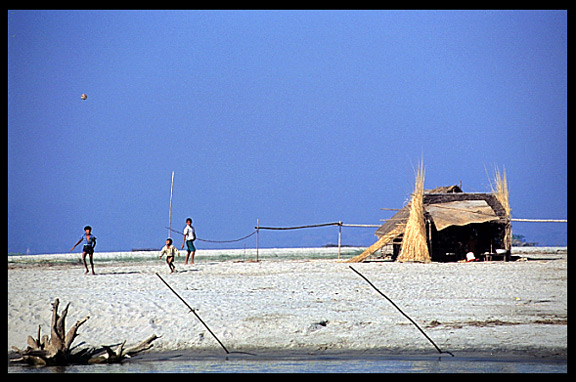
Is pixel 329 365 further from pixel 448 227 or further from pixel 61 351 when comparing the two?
pixel 448 227

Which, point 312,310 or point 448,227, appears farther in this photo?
point 448,227

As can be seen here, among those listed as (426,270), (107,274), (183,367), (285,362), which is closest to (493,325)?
(285,362)

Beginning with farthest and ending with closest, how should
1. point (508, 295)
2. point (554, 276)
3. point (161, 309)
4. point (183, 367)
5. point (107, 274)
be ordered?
point (107, 274) → point (554, 276) → point (508, 295) → point (161, 309) → point (183, 367)

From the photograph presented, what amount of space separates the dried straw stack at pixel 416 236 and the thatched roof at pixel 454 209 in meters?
0.38

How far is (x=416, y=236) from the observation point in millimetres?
16812

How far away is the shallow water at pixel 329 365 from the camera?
7.08m

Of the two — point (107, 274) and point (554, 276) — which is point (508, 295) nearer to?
point (554, 276)

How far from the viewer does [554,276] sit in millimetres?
12422

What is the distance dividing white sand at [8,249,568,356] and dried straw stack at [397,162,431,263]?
3.36m

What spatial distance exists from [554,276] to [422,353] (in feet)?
18.2

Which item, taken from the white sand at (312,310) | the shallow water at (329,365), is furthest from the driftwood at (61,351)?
the white sand at (312,310)

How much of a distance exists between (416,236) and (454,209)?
1.30 meters

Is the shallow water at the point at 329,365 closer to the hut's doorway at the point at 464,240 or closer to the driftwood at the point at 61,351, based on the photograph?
the driftwood at the point at 61,351

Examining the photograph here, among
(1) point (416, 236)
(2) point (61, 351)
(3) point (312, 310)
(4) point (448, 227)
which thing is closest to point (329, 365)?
(3) point (312, 310)
